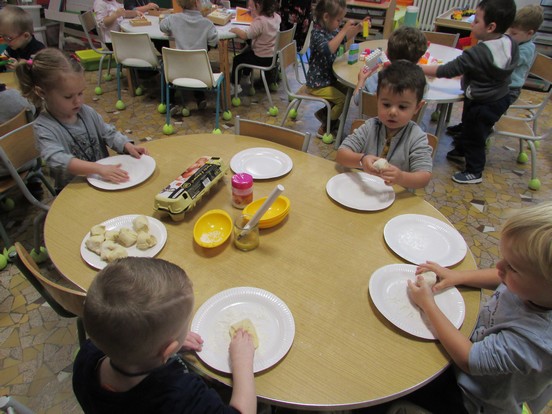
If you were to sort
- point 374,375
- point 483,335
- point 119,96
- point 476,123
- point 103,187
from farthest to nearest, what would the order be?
1. point 119,96
2. point 476,123
3. point 103,187
4. point 483,335
5. point 374,375

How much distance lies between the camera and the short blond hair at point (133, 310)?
683 mm

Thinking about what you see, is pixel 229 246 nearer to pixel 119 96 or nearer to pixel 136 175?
pixel 136 175

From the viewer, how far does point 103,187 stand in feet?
4.78

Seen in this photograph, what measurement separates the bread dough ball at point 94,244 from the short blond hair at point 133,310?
500mm

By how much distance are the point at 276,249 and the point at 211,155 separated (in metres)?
0.68

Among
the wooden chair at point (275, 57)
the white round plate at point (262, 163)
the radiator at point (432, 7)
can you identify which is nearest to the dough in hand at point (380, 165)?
the white round plate at point (262, 163)


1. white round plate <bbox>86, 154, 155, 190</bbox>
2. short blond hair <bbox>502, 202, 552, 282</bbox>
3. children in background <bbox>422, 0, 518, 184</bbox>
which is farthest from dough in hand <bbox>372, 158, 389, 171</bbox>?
children in background <bbox>422, 0, 518, 184</bbox>

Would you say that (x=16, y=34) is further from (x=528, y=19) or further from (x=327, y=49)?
(x=528, y=19)

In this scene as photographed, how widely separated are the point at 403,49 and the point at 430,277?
6.66 ft

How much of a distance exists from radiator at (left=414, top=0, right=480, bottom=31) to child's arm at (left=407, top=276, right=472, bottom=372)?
6297mm

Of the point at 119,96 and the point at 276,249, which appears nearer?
the point at 276,249

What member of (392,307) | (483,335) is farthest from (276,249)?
(483,335)

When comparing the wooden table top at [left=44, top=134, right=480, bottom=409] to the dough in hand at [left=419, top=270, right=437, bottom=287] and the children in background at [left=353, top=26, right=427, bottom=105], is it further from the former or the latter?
the children in background at [left=353, top=26, right=427, bottom=105]

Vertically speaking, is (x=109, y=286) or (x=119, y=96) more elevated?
(x=109, y=286)
